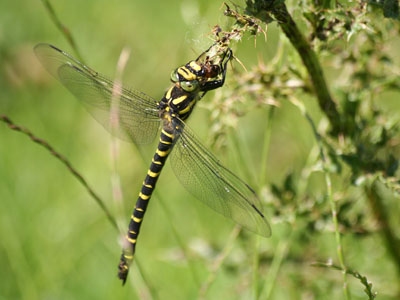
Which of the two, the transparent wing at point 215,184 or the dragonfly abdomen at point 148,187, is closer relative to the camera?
the transparent wing at point 215,184

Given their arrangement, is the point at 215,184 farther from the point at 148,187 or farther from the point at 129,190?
the point at 129,190

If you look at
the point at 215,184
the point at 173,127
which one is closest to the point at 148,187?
the point at 173,127

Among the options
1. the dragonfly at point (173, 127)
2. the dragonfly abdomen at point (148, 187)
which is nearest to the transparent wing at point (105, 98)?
the dragonfly at point (173, 127)

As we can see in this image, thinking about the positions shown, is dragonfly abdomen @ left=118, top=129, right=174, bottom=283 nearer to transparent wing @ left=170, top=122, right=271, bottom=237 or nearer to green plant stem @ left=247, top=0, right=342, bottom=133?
transparent wing @ left=170, top=122, right=271, bottom=237

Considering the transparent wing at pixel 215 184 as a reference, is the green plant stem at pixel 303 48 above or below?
above

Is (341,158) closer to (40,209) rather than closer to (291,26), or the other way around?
(291,26)

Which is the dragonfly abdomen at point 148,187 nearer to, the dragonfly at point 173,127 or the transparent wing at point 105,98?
the dragonfly at point 173,127

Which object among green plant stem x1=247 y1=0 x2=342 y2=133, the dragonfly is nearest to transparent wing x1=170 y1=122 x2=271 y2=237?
the dragonfly
